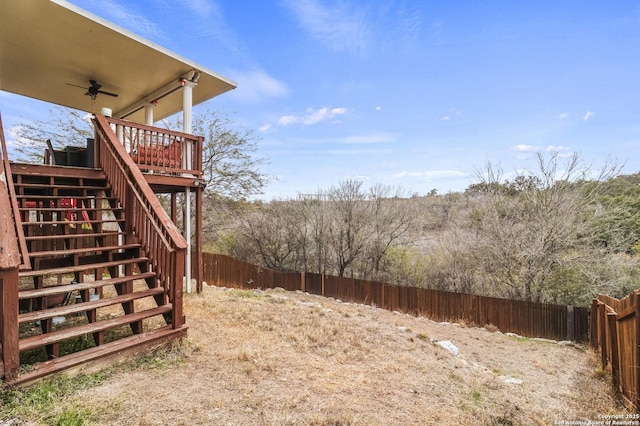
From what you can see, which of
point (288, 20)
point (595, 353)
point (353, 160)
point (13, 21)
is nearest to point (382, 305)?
point (595, 353)

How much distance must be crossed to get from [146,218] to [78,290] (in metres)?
1.01

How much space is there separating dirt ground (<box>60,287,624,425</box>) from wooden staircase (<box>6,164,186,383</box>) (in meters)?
0.45

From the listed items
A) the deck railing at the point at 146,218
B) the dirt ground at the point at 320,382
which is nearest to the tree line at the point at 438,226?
the deck railing at the point at 146,218

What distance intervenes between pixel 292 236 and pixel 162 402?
42.7ft

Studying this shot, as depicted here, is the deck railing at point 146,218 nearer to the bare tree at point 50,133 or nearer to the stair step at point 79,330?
the stair step at point 79,330

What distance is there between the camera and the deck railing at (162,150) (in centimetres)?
534

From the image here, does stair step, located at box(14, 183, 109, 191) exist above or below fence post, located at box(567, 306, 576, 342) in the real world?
above

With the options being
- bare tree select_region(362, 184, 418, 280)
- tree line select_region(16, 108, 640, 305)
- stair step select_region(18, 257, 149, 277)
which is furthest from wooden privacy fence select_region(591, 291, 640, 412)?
bare tree select_region(362, 184, 418, 280)

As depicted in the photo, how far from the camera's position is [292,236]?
15.4 metres

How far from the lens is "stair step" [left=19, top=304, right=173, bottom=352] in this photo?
2.48 meters

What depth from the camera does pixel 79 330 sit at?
9.04ft

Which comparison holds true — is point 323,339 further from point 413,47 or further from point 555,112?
point 555,112

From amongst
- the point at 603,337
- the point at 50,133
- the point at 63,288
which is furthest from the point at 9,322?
the point at 50,133

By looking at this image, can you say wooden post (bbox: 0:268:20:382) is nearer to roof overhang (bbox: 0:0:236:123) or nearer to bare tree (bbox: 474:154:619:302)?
roof overhang (bbox: 0:0:236:123)
